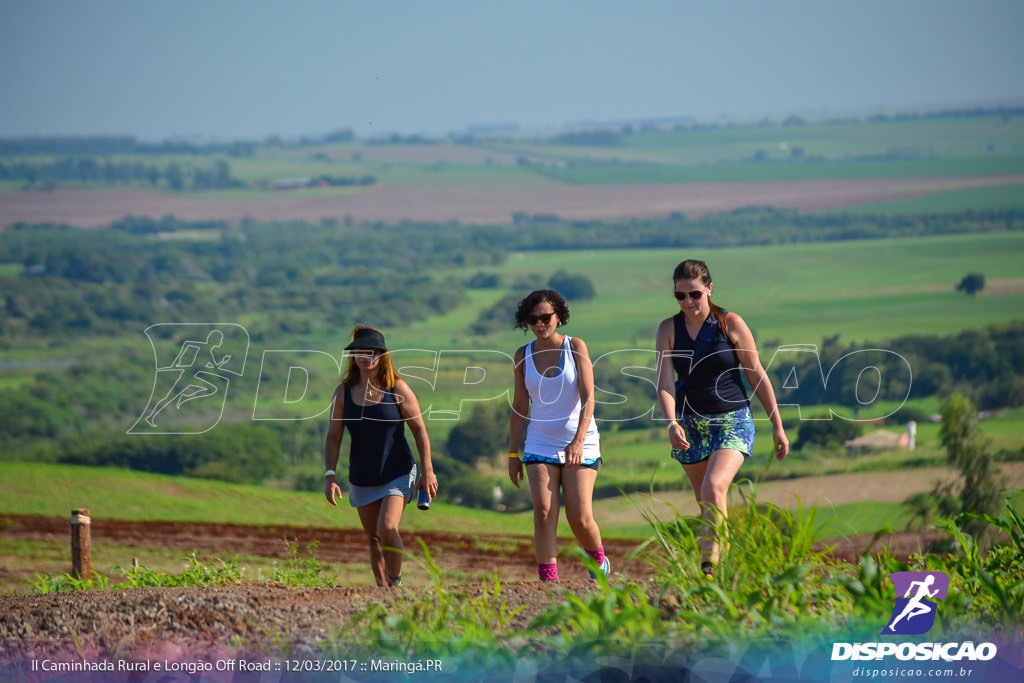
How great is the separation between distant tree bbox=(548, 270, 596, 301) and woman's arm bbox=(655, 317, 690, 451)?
111589 millimetres

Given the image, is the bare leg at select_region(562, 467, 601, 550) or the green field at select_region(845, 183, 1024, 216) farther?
the green field at select_region(845, 183, 1024, 216)

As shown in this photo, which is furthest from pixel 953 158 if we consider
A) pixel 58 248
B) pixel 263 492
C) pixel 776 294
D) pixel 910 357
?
pixel 263 492

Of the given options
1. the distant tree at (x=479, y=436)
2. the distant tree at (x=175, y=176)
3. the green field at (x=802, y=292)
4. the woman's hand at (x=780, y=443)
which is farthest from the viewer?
the distant tree at (x=175, y=176)

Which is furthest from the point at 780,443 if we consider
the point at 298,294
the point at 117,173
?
the point at 117,173

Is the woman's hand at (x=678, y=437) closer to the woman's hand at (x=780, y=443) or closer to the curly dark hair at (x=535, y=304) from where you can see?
the woman's hand at (x=780, y=443)

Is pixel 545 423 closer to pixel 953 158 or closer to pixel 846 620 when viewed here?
pixel 846 620

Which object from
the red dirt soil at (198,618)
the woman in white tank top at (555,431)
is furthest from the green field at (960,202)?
the red dirt soil at (198,618)

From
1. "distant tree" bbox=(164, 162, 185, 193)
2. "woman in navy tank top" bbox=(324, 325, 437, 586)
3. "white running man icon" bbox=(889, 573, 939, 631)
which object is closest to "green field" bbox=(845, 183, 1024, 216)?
"distant tree" bbox=(164, 162, 185, 193)

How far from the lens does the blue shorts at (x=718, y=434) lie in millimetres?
5539

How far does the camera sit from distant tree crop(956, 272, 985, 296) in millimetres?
101250

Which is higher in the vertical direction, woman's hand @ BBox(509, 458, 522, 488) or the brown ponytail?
the brown ponytail

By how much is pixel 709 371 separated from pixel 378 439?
1.89 metres

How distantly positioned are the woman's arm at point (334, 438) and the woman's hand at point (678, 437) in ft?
6.13

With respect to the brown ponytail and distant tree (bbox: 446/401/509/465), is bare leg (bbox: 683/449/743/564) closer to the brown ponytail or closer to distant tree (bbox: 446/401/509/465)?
the brown ponytail
